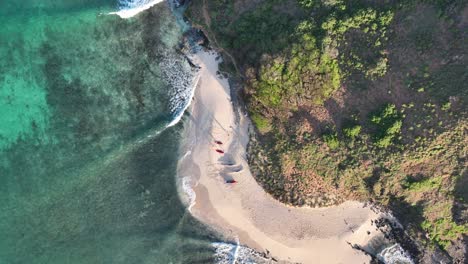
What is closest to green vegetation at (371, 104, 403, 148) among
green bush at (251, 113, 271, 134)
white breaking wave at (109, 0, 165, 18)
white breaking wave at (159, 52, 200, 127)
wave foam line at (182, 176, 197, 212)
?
green bush at (251, 113, 271, 134)

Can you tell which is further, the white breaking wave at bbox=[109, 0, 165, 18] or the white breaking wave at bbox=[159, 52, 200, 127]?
the white breaking wave at bbox=[159, 52, 200, 127]

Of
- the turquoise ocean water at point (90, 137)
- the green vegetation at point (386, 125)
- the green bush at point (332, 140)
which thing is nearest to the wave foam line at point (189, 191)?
the turquoise ocean water at point (90, 137)

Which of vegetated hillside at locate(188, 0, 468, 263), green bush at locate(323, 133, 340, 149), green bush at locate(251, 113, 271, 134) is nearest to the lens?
vegetated hillside at locate(188, 0, 468, 263)

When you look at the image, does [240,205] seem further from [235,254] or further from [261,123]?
[261,123]

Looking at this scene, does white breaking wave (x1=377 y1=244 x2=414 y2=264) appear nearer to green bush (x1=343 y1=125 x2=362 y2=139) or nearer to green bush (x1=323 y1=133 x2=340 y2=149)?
green bush (x1=323 y1=133 x2=340 y2=149)

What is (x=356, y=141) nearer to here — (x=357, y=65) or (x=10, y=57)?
(x=357, y=65)
